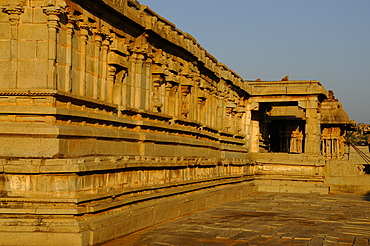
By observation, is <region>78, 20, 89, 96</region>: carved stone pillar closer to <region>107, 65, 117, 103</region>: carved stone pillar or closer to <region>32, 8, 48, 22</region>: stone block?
<region>32, 8, 48, 22</region>: stone block

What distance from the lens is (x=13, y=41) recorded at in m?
11.1

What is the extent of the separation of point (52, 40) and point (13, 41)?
77cm

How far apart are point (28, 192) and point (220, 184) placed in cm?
1212

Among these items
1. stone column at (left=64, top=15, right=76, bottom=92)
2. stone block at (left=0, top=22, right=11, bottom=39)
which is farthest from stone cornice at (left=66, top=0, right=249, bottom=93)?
stone block at (left=0, top=22, right=11, bottom=39)

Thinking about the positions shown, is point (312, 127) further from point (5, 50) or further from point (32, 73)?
point (5, 50)

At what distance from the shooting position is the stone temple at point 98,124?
9969mm

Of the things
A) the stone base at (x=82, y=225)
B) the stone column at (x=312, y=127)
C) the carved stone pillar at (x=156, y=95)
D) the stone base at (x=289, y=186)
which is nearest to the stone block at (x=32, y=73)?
the stone base at (x=82, y=225)

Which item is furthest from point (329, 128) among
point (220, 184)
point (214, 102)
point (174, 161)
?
point (174, 161)

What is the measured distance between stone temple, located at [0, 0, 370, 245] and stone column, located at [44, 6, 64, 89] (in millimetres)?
20

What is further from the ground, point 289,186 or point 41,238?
point 41,238

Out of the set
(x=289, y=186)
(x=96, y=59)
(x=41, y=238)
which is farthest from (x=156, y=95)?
(x=289, y=186)

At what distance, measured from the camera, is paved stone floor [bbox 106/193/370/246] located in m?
11.5

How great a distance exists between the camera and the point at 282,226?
46.1ft

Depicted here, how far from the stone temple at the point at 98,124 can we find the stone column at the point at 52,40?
2 cm
